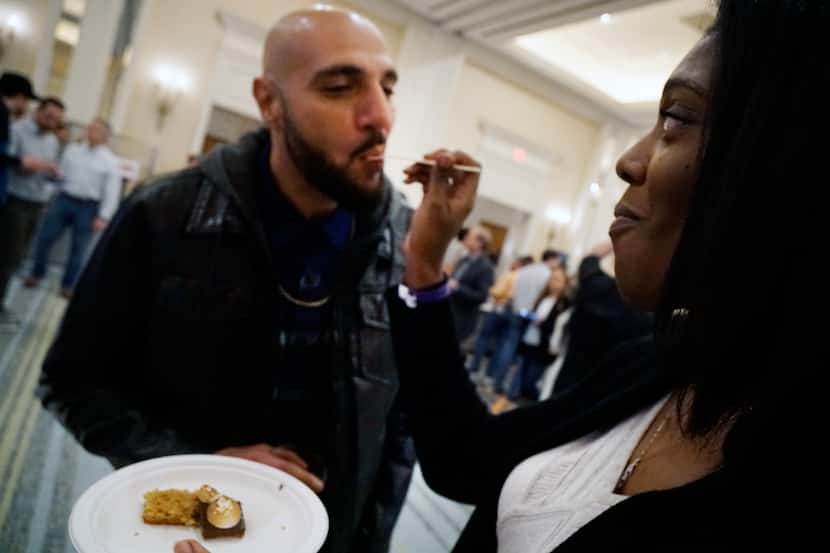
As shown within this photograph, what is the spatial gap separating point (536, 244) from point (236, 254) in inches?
400

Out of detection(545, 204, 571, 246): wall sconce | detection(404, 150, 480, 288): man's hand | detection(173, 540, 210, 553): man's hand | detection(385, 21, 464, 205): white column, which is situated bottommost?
detection(173, 540, 210, 553): man's hand

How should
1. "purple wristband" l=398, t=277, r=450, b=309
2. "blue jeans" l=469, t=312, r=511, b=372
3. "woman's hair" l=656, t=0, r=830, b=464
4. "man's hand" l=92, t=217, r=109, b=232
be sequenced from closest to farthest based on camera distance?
1. "woman's hair" l=656, t=0, r=830, b=464
2. "purple wristband" l=398, t=277, r=450, b=309
3. "man's hand" l=92, t=217, r=109, b=232
4. "blue jeans" l=469, t=312, r=511, b=372

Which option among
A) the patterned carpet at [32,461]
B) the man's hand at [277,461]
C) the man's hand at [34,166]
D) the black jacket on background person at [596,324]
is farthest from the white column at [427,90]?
the man's hand at [277,461]

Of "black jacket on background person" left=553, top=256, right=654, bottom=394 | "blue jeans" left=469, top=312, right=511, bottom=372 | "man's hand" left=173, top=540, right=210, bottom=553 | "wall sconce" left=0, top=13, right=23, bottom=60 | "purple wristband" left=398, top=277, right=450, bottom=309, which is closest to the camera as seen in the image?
"man's hand" left=173, top=540, right=210, bottom=553

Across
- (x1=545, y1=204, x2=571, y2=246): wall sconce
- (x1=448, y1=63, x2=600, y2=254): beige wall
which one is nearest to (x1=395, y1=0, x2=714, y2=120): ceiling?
(x1=448, y1=63, x2=600, y2=254): beige wall

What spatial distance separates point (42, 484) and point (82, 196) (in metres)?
4.24

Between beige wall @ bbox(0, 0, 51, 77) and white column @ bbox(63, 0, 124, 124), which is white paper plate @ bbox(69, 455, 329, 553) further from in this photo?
beige wall @ bbox(0, 0, 51, 77)

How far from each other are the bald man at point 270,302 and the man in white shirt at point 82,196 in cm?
491

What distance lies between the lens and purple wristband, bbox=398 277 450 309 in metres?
1.02

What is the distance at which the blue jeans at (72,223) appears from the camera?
534cm

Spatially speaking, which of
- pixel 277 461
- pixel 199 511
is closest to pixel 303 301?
pixel 277 461

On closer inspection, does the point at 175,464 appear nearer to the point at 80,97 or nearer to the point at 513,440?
the point at 513,440

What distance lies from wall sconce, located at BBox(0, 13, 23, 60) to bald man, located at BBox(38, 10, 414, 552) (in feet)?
26.2

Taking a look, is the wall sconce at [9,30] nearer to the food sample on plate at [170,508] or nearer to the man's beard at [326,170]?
the man's beard at [326,170]
